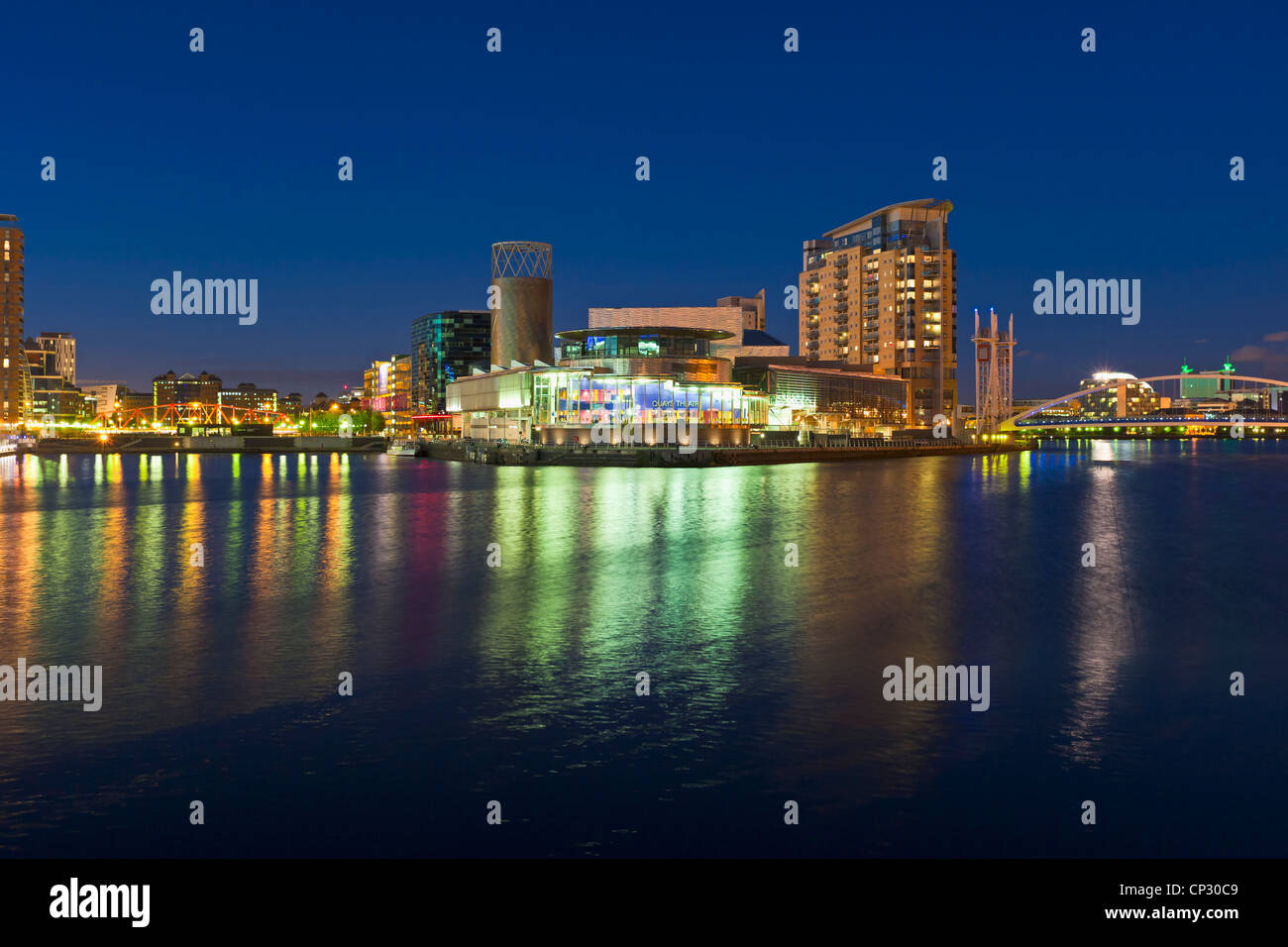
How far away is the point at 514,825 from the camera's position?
11.0 m

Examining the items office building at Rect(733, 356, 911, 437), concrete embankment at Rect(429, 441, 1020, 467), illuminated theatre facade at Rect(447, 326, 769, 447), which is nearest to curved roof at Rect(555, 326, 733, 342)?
illuminated theatre facade at Rect(447, 326, 769, 447)

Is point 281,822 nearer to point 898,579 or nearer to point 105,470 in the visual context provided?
point 898,579

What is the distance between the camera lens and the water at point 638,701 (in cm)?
1105

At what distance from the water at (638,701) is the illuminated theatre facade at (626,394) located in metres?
103

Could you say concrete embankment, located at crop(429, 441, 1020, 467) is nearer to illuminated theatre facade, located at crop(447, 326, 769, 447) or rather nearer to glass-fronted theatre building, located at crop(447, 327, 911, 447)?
illuminated theatre facade, located at crop(447, 326, 769, 447)

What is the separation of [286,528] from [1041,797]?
4121cm

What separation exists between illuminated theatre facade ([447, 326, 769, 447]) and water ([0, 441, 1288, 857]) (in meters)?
103

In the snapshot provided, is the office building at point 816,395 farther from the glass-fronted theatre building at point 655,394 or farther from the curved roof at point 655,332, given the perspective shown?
the curved roof at point 655,332

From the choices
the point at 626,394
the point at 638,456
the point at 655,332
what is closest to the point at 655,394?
the point at 626,394

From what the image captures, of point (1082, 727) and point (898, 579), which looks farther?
point (898, 579)

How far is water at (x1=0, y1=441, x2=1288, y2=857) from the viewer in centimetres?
1105

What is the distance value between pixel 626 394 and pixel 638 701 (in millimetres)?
128345

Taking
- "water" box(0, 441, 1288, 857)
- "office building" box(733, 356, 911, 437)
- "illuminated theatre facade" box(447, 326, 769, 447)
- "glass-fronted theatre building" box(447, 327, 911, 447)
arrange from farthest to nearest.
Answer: "office building" box(733, 356, 911, 437)
"glass-fronted theatre building" box(447, 327, 911, 447)
"illuminated theatre facade" box(447, 326, 769, 447)
"water" box(0, 441, 1288, 857)
